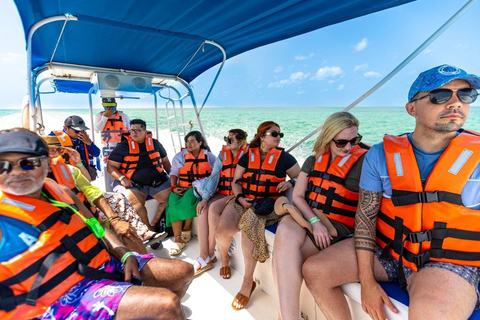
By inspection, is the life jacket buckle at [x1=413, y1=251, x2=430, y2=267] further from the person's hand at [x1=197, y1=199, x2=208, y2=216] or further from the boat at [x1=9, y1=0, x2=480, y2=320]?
the person's hand at [x1=197, y1=199, x2=208, y2=216]

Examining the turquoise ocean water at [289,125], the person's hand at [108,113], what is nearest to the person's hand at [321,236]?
the person's hand at [108,113]

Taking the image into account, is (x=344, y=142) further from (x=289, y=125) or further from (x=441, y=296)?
(x=289, y=125)

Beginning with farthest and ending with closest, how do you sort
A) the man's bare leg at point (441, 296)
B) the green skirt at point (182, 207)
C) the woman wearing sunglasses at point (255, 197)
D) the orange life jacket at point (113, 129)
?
the orange life jacket at point (113, 129)
the green skirt at point (182, 207)
the woman wearing sunglasses at point (255, 197)
the man's bare leg at point (441, 296)

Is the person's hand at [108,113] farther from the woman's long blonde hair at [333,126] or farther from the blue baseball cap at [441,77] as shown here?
the blue baseball cap at [441,77]

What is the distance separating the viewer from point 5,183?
1.08 metres

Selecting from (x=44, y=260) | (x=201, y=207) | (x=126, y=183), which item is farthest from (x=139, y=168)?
(x=44, y=260)

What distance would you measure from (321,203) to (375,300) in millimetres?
634

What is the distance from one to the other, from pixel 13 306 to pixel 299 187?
1.58 metres

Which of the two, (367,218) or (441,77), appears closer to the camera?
(441,77)

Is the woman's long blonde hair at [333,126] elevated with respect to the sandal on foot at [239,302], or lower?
elevated

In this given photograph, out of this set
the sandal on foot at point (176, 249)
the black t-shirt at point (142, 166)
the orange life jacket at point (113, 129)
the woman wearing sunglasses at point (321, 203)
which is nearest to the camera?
the woman wearing sunglasses at point (321, 203)

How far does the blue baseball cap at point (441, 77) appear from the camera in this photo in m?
1.07

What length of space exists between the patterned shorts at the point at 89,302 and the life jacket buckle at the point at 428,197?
1.40 meters

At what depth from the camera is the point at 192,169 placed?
2.93 metres
